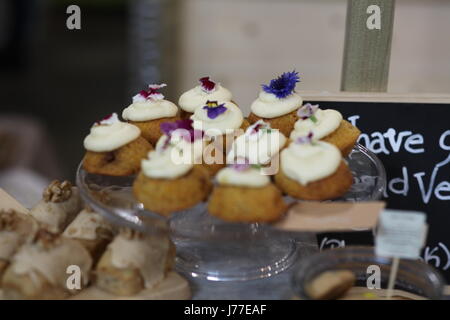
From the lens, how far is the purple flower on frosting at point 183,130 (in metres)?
1.19

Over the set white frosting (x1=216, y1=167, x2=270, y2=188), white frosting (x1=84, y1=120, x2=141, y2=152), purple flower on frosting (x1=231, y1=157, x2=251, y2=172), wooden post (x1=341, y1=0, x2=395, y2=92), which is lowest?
white frosting (x1=216, y1=167, x2=270, y2=188)

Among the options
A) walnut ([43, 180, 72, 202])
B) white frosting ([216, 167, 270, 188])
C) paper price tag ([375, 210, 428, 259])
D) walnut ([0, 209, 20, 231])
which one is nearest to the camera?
paper price tag ([375, 210, 428, 259])

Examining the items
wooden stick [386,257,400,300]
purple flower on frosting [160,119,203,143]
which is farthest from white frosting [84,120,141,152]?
wooden stick [386,257,400,300]

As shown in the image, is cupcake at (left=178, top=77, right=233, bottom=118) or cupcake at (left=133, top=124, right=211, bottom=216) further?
cupcake at (left=178, top=77, right=233, bottom=118)

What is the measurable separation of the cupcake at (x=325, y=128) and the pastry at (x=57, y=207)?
0.53m

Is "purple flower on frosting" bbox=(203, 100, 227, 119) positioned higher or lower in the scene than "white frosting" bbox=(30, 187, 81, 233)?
higher

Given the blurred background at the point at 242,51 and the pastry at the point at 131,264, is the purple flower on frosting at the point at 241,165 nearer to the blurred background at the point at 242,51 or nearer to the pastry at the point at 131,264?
the pastry at the point at 131,264

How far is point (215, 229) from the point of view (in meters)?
1.15

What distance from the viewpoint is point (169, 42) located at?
372 centimetres

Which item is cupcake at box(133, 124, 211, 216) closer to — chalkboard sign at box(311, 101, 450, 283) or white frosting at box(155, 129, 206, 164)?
white frosting at box(155, 129, 206, 164)

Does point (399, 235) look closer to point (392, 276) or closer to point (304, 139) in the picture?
point (392, 276)

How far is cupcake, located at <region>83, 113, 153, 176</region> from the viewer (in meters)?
1.28

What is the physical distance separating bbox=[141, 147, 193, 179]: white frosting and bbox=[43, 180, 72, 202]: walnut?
0.94 ft
